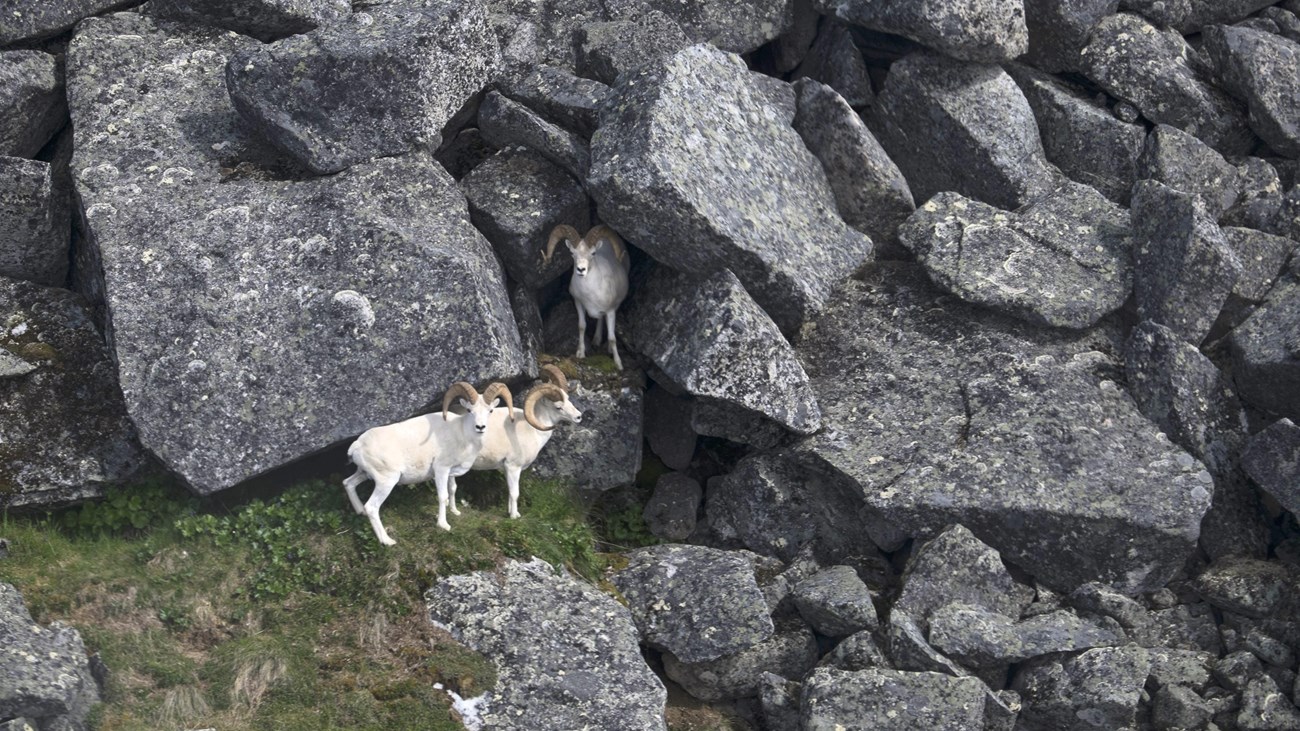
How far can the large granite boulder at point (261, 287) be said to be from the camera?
1530 cm

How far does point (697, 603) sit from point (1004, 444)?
152 inches

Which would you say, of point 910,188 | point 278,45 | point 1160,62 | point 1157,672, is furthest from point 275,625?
point 1160,62

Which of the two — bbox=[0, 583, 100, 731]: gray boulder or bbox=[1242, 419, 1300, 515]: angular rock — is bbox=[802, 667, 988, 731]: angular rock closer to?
bbox=[1242, 419, 1300, 515]: angular rock

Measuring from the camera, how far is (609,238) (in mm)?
17219

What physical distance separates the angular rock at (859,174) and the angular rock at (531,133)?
333 centimetres

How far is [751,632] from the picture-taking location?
50.0 feet

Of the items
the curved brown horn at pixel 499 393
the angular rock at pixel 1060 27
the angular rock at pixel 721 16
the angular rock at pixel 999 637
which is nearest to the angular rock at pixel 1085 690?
the angular rock at pixel 999 637

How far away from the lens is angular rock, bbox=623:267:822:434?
53.5 ft

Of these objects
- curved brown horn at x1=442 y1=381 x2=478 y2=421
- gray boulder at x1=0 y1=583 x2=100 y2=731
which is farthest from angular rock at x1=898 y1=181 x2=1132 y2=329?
gray boulder at x1=0 y1=583 x2=100 y2=731

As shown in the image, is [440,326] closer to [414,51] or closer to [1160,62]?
[414,51]

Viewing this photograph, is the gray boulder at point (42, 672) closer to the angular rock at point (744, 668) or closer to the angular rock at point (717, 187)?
the angular rock at point (744, 668)

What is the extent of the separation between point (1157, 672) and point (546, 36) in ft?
35.7

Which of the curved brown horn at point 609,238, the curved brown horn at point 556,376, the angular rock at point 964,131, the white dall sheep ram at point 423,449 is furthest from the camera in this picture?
the angular rock at point 964,131

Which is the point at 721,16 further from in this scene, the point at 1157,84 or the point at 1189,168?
the point at 1189,168
